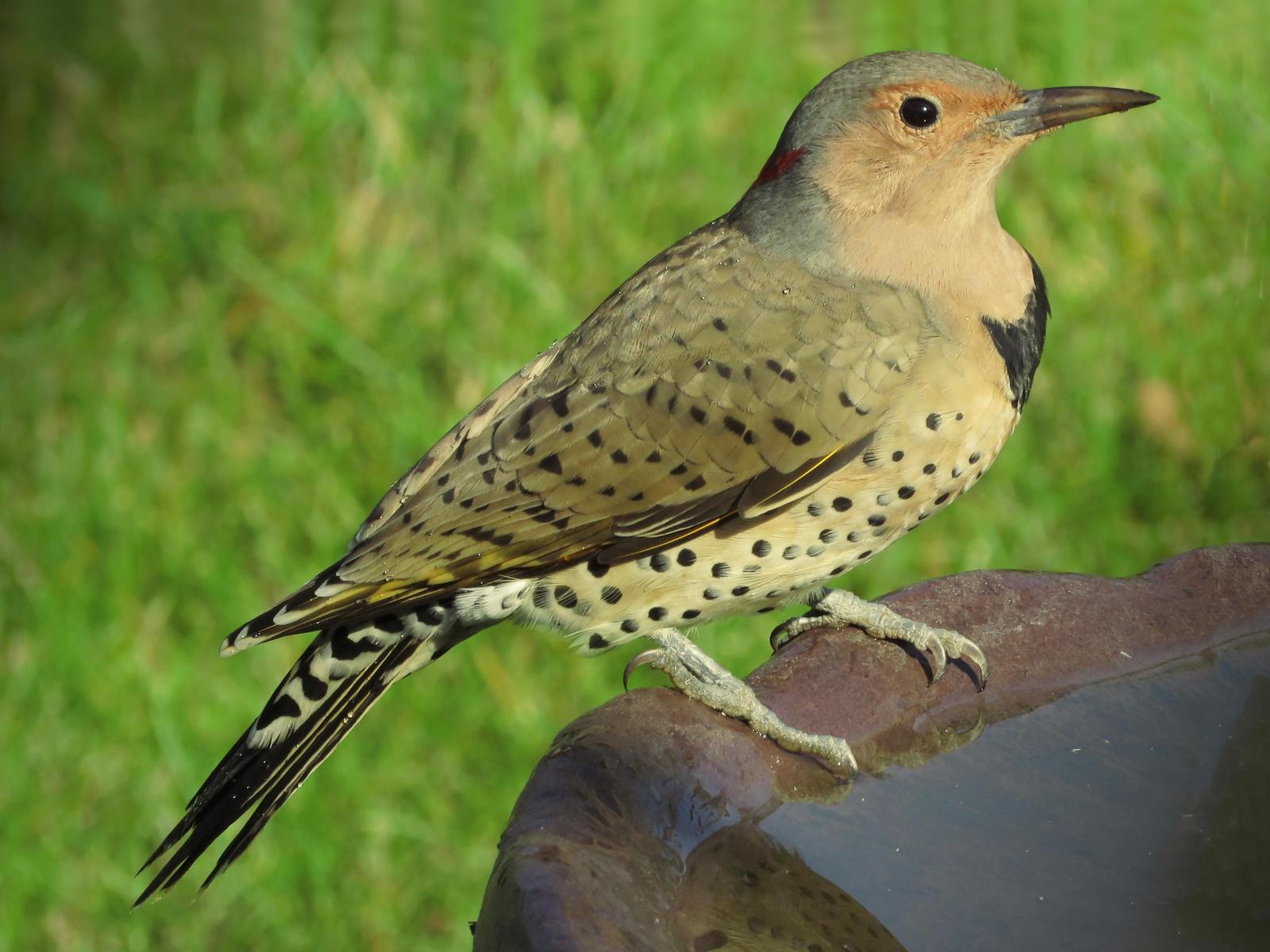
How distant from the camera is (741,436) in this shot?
3432 millimetres

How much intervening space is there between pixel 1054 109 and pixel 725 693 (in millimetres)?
1355

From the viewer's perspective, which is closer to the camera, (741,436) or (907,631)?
(907,631)

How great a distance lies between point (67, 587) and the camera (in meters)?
5.41

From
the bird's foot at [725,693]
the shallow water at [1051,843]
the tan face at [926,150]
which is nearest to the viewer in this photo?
the shallow water at [1051,843]

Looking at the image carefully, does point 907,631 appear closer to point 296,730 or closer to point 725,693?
point 725,693

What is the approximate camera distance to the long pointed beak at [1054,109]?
3406 mm

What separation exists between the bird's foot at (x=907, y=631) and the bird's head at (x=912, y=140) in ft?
2.54

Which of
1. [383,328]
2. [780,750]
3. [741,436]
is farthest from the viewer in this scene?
[383,328]

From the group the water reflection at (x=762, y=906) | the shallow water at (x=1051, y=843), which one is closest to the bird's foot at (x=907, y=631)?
the shallow water at (x=1051, y=843)

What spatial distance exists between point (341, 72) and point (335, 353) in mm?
1372

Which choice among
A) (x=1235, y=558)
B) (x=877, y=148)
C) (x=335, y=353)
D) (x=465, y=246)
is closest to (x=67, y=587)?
(x=335, y=353)

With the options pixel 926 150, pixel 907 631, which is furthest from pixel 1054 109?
pixel 907 631

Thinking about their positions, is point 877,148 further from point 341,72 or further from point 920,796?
point 341,72

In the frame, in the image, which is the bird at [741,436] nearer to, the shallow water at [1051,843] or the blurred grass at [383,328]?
the shallow water at [1051,843]
